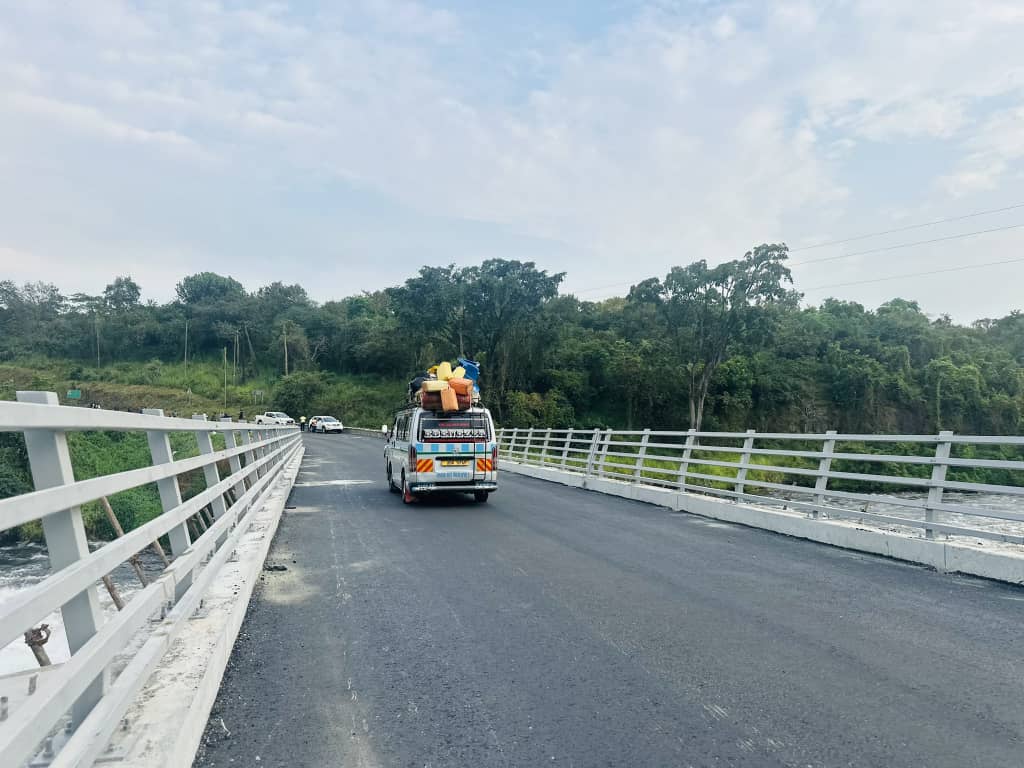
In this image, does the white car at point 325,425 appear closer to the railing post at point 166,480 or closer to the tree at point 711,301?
the tree at point 711,301

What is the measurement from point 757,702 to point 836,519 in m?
6.39

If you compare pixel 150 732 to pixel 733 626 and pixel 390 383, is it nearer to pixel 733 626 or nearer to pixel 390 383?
pixel 733 626

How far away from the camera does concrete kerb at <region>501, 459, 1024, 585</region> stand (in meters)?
6.78

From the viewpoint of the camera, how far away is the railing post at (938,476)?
757 centimetres

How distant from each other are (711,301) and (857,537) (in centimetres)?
3944

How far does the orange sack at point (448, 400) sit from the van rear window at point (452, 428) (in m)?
0.31

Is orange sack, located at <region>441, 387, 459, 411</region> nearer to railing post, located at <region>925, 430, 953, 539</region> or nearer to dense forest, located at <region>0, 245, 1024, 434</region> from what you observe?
railing post, located at <region>925, 430, 953, 539</region>

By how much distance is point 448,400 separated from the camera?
1316 cm

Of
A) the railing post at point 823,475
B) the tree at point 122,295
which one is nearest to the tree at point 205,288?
the tree at point 122,295

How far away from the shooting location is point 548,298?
52.3m

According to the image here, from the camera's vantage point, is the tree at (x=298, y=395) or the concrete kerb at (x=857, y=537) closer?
the concrete kerb at (x=857, y=537)

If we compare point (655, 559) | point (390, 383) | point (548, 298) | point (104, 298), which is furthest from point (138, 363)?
point (655, 559)

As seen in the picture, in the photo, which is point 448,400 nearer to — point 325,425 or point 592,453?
point 592,453

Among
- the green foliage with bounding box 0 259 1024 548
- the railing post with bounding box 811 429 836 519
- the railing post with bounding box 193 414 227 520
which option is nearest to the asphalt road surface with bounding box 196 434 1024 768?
the railing post with bounding box 193 414 227 520
